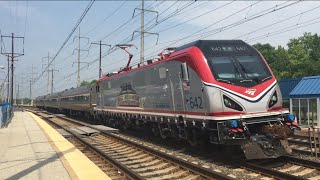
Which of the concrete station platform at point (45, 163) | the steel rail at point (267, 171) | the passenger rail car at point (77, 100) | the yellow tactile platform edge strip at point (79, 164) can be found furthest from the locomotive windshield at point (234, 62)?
the passenger rail car at point (77, 100)

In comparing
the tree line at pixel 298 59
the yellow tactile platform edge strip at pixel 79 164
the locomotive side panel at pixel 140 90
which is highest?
the tree line at pixel 298 59

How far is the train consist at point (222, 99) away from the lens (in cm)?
1029

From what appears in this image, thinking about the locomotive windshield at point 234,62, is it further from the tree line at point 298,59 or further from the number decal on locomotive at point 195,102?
the tree line at point 298,59

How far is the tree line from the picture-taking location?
2165 inches

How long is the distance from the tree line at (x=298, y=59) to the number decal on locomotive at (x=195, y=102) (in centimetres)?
4448

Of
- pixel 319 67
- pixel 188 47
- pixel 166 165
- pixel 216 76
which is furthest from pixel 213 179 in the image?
pixel 319 67

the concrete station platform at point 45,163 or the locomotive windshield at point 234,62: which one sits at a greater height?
the locomotive windshield at point 234,62

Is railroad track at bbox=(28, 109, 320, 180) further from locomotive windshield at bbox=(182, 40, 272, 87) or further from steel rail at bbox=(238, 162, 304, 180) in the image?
locomotive windshield at bbox=(182, 40, 272, 87)

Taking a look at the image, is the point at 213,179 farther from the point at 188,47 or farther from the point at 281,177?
the point at 188,47

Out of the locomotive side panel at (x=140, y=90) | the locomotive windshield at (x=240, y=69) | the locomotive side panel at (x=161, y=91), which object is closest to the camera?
the locomotive windshield at (x=240, y=69)

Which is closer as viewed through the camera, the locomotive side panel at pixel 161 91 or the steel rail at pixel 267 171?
the steel rail at pixel 267 171

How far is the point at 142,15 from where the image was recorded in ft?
115

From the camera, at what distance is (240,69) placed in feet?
37.7

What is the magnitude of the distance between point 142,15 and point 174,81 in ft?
74.8
